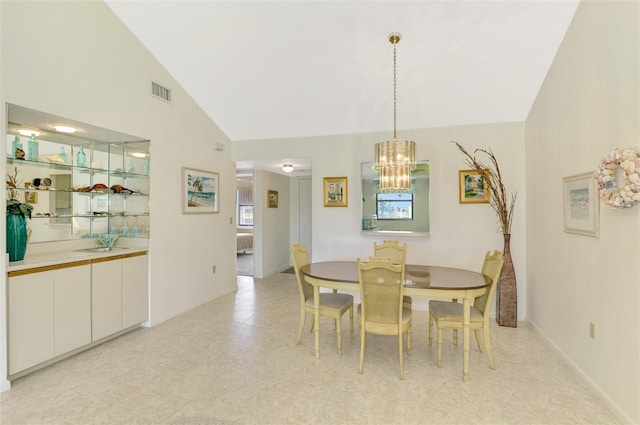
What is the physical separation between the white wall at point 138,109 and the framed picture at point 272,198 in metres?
1.18

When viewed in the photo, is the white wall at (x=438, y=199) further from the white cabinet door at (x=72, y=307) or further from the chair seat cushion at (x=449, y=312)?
the white cabinet door at (x=72, y=307)

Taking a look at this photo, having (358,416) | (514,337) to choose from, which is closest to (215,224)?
(358,416)

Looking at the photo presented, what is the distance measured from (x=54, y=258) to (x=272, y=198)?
13.3ft

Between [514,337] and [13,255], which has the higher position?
Result: [13,255]

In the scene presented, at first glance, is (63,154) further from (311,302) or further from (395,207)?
(395,207)

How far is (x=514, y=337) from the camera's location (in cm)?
334

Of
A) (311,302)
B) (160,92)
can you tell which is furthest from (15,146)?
(311,302)

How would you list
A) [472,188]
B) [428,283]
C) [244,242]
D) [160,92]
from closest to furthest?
[428,283], [160,92], [472,188], [244,242]

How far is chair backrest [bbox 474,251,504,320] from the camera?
2.68 meters

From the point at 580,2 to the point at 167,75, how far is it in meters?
4.28

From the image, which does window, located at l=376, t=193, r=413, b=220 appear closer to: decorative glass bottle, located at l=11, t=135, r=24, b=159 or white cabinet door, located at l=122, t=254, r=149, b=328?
white cabinet door, located at l=122, t=254, r=149, b=328

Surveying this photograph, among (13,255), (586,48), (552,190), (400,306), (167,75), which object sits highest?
(167,75)

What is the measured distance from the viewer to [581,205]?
8.30ft

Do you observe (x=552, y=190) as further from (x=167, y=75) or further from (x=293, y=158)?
(x=167, y=75)
